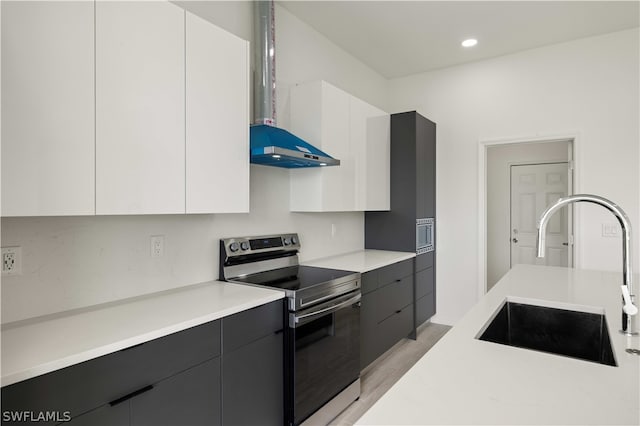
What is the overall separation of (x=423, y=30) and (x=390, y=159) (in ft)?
4.06

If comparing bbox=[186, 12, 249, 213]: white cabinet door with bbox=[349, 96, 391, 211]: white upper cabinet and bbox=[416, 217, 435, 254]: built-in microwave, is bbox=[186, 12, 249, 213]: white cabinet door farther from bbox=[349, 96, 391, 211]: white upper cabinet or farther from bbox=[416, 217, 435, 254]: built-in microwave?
bbox=[416, 217, 435, 254]: built-in microwave

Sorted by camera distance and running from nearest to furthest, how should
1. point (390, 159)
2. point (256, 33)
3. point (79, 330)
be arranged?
point (79, 330) < point (256, 33) < point (390, 159)

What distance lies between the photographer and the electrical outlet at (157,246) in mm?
1991

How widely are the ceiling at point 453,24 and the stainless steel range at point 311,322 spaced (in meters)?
1.91

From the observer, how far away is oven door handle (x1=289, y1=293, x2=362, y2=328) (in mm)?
2055

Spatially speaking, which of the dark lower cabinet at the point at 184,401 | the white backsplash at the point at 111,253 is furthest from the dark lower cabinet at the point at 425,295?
the dark lower cabinet at the point at 184,401

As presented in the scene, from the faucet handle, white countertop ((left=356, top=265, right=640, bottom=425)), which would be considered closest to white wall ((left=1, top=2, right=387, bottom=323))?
white countertop ((left=356, top=265, right=640, bottom=425))

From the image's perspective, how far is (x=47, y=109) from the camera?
1.29m

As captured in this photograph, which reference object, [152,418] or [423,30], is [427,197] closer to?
[423,30]

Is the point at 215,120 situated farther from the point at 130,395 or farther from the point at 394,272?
the point at 394,272

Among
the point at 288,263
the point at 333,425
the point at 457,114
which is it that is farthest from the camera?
the point at 457,114

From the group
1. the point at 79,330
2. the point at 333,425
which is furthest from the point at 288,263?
the point at 79,330

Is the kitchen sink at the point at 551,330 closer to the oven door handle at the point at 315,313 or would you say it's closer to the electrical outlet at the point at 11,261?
the oven door handle at the point at 315,313

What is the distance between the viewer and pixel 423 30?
10.8 feet
